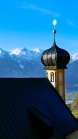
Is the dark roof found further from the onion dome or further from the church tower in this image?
the onion dome

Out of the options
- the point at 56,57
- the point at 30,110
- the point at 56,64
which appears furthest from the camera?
the point at 56,64

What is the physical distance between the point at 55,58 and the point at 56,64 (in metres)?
0.55

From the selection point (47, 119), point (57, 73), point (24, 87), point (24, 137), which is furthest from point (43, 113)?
point (57, 73)

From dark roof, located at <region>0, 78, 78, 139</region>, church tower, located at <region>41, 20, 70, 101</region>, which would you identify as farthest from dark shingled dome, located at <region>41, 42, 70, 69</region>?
dark roof, located at <region>0, 78, 78, 139</region>

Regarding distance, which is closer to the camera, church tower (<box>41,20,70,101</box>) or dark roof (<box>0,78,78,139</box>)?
dark roof (<box>0,78,78,139</box>)

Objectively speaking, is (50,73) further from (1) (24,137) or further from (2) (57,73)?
(1) (24,137)

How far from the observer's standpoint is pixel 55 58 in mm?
23047

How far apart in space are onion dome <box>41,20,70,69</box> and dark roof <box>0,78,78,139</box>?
272cm

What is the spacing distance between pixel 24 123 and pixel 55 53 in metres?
9.19

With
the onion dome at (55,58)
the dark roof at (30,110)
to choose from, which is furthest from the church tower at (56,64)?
the dark roof at (30,110)

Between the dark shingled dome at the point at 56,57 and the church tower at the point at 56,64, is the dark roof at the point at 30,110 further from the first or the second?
the dark shingled dome at the point at 56,57

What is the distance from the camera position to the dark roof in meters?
14.6

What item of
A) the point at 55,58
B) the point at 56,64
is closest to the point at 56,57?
the point at 55,58

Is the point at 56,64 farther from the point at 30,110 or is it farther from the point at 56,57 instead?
the point at 30,110
